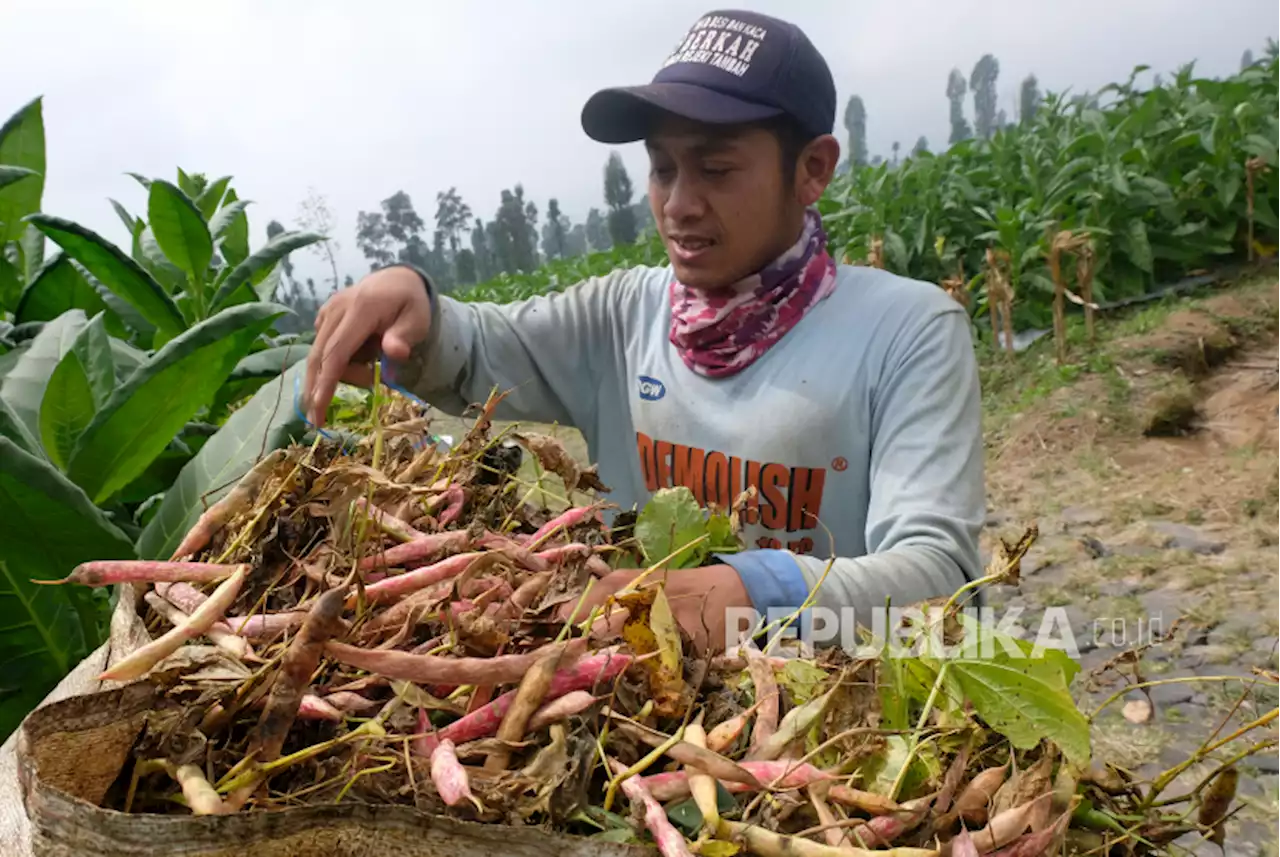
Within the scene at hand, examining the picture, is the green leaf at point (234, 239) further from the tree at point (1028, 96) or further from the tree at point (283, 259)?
the tree at point (1028, 96)

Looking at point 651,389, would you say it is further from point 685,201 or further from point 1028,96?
point 1028,96

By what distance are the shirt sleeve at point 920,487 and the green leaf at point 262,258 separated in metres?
1.38

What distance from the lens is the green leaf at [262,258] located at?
1969 millimetres

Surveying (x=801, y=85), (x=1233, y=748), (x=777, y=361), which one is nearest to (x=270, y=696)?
(x=777, y=361)

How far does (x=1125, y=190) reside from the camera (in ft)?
18.8

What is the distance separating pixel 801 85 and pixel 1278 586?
2.50 m

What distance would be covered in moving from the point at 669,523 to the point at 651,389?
34.0 inches

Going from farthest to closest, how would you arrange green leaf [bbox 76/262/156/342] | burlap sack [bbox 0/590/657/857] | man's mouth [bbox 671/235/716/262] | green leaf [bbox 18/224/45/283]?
green leaf [bbox 18/224/45/283] → green leaf [bbox 76/262/156/342] → man's mouth [bbox 671/235/716/262] → burlap sack [bbox 0/590/657/857]

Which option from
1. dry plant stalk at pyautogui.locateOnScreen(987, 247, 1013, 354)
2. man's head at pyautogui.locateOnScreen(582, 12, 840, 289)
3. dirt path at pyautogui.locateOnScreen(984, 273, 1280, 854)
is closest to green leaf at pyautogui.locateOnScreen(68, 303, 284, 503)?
man's head at pyautogui.locateOnScreen(582, 12, 840, 289)

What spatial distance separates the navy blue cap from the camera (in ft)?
4.64

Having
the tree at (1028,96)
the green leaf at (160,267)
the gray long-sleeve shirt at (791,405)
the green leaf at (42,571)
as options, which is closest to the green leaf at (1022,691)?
the gray long-sleeve shirt at (791,405)

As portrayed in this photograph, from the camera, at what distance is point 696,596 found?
0.78 metres

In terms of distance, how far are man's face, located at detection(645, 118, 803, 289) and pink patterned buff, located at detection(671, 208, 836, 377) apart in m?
0.03

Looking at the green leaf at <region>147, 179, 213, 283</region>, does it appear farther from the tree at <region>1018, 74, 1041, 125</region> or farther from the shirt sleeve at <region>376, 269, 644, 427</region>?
the tree at <region>1018, 74, 1041, 125</region>
